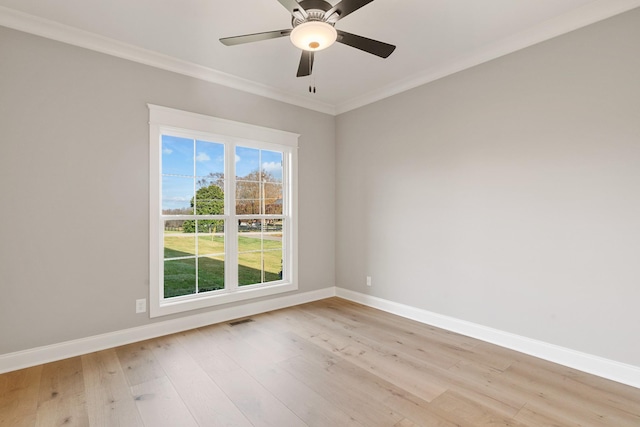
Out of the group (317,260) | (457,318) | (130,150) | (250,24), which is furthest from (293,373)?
(250,24)

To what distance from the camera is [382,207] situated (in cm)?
420

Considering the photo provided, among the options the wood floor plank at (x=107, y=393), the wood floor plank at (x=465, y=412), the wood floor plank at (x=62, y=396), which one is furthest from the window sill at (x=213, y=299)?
the wood floor plank at (x=465, y=412)

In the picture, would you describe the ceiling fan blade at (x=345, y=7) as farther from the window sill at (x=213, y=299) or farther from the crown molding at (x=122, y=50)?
the window sill at (x=213, y=299)

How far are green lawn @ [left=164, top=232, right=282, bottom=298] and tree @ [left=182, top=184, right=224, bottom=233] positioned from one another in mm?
109

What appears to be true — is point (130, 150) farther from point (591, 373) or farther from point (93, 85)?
point (591, 373)

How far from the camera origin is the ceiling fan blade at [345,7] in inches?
73.1

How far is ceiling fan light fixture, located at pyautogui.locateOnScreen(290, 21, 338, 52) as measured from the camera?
1984 millimetres

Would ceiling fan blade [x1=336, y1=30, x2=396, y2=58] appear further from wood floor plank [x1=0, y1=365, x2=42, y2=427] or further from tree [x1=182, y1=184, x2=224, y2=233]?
wood floor plank [x1=0, y1=365, x2=42, y2=427]

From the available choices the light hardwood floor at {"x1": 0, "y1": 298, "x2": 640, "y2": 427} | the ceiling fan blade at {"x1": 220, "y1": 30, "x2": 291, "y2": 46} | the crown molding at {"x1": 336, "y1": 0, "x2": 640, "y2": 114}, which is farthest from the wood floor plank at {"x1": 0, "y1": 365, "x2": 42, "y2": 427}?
the crown molding at {"x1": 336, "y1": 0, "x2": 640, "y2": 114}

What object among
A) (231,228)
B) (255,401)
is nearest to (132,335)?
(231,228)

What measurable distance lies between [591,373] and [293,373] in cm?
243

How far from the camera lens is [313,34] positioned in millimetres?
2025

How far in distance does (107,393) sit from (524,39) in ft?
15.0

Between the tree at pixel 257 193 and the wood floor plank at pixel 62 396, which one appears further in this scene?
the tree at pixel 257 193
